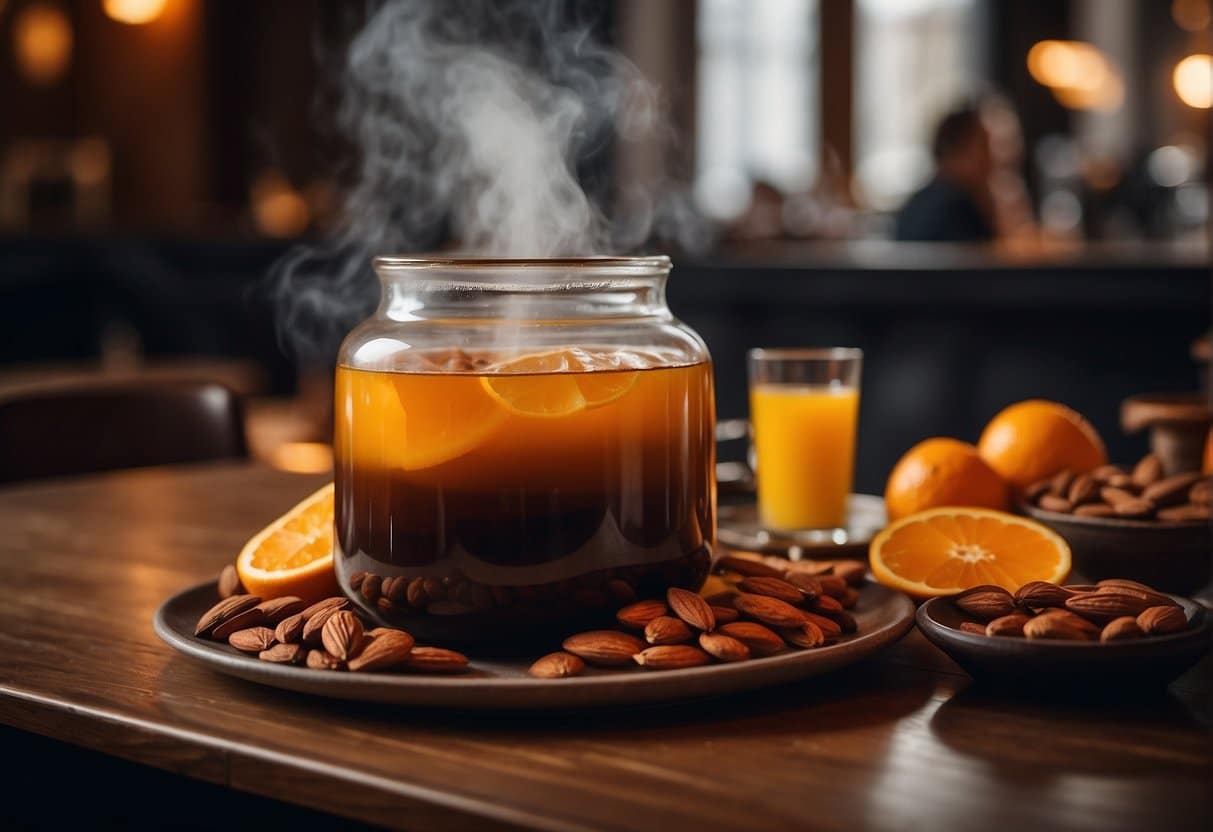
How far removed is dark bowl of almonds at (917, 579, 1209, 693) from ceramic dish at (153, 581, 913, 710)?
6cm

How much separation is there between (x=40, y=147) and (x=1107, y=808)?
27.9 feet

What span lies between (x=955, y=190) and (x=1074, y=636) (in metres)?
4.60

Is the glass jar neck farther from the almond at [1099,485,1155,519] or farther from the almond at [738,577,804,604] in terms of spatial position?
the almond at [1099,485,1155,519]

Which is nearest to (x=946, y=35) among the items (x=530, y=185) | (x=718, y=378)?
(x=718, y=378)

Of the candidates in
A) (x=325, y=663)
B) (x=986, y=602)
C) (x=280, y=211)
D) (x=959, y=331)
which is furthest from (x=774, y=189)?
(x=325, y=663)

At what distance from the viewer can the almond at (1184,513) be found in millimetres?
979

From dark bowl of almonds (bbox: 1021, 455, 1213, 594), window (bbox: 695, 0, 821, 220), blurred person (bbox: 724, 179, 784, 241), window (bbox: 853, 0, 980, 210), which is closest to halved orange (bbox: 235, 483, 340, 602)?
dark bowl of almonds (bbox: 1021, 455, 1213, 594)

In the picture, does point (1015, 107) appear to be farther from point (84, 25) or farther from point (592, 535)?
point (592, 535)

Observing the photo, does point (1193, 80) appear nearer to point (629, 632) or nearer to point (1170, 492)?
point (1170, 492)

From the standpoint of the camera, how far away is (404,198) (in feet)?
21.6

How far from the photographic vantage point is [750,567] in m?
0.93

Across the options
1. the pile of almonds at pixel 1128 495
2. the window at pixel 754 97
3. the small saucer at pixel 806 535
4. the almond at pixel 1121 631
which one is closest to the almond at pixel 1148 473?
the pile of almonds at pixel 1128 495

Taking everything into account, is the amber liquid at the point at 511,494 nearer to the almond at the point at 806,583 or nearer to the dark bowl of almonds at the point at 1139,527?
the almond at the point at 806,583

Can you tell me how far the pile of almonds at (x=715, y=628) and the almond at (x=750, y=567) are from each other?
2cm
